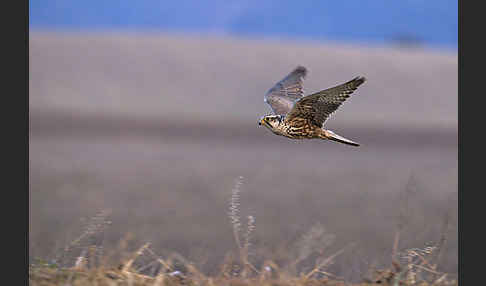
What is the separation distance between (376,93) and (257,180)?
859 centimetres

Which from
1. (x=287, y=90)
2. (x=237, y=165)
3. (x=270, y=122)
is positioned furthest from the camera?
(x=237, y=165)

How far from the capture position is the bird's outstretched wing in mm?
3633

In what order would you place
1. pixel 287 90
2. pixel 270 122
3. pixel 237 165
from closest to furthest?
pixel 270 122 → pixel 287 90 → pixel 237 165

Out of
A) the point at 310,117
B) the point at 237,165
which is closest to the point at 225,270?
the point at 310,117

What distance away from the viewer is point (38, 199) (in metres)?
9.47

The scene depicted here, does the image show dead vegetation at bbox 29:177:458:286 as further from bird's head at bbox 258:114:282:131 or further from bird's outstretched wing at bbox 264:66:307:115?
bird's outstretched wing at bbox 264:66:307:115

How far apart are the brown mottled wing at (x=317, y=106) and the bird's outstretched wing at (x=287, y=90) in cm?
69

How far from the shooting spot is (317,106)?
2871mm

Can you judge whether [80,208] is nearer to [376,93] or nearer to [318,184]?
[318,184]

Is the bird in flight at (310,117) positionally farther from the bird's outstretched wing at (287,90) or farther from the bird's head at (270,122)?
the bird's outstretched wing at (287,90)

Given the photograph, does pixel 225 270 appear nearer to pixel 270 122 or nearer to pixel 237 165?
pixel 270 122

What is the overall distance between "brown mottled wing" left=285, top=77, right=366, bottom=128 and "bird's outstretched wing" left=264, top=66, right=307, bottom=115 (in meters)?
0.69

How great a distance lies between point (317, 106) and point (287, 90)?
944 mm

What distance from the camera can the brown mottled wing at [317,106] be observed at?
9.20ft
